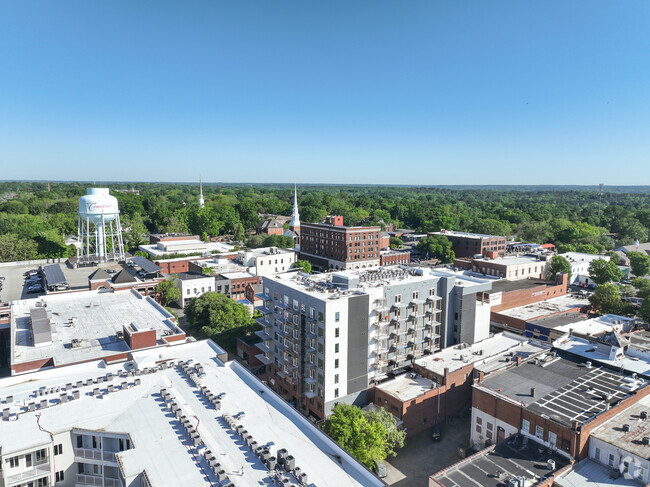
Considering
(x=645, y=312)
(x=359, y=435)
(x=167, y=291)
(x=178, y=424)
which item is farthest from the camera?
(x=167, y=291)

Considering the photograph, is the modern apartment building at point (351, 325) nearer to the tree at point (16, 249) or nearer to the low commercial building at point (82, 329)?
the low commercial building at point (82, 329)

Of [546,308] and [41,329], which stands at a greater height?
[41,329]

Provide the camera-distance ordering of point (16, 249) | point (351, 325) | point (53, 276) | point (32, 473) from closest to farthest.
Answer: point (32, 473)
point (351, 325)
point (53, 276)
point (16, 249)

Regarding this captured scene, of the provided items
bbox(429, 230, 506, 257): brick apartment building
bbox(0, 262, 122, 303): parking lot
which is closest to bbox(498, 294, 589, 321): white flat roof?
bbox(429, 230, 506, 257): brick apartment building

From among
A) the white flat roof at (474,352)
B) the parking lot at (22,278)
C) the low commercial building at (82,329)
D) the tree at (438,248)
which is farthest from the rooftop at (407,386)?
the tree at (438,248)

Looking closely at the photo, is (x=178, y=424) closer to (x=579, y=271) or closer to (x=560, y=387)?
(x=560, y=387)

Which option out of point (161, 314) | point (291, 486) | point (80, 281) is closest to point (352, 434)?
point (291, 486)

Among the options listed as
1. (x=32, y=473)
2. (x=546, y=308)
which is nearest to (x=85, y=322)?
(x=32, y=473)
